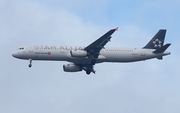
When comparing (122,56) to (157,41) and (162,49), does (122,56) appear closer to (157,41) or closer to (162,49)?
(162,49)

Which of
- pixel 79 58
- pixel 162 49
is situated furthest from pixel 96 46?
pixel 162 49

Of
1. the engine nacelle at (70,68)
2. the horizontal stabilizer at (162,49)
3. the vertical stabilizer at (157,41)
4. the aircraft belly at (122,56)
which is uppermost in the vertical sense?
the vertical stabilizer at (157,41)

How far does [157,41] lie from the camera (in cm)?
8919

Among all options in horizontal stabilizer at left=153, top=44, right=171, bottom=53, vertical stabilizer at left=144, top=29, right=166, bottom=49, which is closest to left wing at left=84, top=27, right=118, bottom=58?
horizontal stabilizer at left=153, top=44, right=171, bottom=53

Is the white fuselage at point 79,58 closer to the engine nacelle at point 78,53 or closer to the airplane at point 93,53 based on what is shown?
the airplane at point 93,53

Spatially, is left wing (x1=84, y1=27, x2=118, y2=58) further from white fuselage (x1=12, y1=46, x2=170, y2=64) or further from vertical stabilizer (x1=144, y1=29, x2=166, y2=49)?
vertical stabilizer (x1=144, y1=29, x2=166, y2=49)

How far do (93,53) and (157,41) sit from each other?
42.1 ft

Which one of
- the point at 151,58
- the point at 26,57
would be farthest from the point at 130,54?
the point at 26,57

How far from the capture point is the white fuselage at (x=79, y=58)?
82812mm

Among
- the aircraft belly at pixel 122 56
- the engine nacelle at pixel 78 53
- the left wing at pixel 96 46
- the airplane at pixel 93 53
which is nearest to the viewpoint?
the left wing at pixel 96 46

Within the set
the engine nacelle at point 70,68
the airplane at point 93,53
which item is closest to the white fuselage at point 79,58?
the airplane at point 93,53

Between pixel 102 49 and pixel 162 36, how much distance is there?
12203mm

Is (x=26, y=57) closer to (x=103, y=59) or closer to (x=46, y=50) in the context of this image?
(x=46, y=50)

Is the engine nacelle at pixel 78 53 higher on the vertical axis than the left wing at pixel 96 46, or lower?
lower
